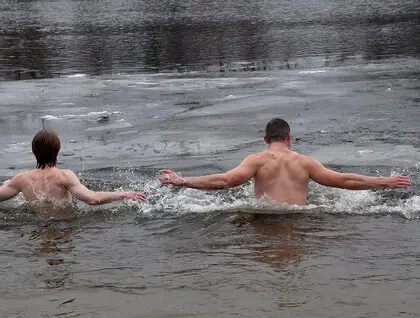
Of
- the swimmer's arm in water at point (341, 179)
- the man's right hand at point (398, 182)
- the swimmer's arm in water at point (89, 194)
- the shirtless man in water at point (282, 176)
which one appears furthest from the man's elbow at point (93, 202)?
the man's right hand at point (398, 182)

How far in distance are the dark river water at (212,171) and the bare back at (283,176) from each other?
144mm

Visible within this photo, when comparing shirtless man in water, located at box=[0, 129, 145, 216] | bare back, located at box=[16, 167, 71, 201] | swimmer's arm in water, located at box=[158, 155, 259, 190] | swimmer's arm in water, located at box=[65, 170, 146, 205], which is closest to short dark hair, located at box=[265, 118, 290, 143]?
swimmer's arm in water, located at box=[158, 155, 259, 190]

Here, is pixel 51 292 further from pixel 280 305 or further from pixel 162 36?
pixel 162 36

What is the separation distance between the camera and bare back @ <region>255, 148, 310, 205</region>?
29.5 feet

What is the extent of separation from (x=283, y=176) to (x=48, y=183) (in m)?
2.45

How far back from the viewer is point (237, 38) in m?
31.9

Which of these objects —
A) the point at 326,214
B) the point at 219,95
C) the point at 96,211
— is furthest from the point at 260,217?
the point at 219,95

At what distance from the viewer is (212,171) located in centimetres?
1169

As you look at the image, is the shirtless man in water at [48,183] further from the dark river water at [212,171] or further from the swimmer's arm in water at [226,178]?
the swimmer's arm in water at [226,178]

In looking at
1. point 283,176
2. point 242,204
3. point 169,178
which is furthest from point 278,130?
point 169,178

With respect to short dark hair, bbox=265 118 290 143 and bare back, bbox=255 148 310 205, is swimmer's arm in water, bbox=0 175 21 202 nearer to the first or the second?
bare back, bbox=255 148 310 205

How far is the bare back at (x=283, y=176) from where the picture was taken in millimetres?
8992

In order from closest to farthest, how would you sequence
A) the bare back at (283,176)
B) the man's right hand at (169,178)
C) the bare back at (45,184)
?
the man's right hand at (169,178) < the bare back at (283,176) < the bare back at (45,184)

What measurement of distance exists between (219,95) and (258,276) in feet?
38.9
